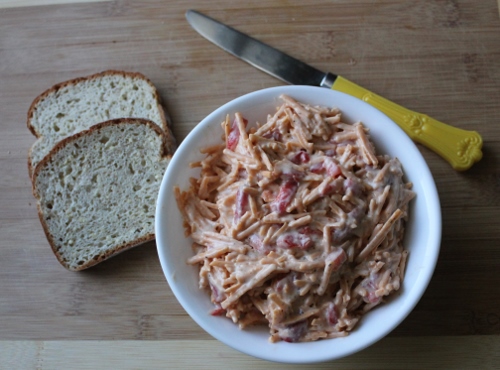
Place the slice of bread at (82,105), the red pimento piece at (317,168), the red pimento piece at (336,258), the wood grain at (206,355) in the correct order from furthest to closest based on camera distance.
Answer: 1. the slice of bread at (82,105)
2. the wood grain at (206,355)
3. the red pimento piece at (317,168)
4. the red pimento piece at (336,258)

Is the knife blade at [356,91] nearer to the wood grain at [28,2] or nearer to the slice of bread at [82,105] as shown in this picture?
the slice of bread at [82,105]

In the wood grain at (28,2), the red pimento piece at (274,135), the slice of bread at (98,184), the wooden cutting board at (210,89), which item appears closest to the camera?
the red pimento piece at (274,135)

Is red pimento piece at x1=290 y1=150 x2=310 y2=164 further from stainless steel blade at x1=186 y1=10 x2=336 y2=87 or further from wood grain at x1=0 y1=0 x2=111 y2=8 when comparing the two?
wood grain at x1=0 y1=0 x2=111 y2=8

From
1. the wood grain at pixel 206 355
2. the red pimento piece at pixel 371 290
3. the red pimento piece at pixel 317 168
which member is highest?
the red pimento piece at pixel 317 168

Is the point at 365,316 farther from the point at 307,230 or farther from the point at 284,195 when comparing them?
the point at 284,195

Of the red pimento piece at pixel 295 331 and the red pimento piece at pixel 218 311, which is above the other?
the red pimento piece at pixel 295 331

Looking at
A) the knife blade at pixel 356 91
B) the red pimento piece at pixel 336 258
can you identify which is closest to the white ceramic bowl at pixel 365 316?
the red pimento piece at pixel 336 258

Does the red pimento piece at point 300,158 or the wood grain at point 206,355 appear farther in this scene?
the wood grain at point 206,355

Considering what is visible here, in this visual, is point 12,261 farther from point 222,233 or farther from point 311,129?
point 311,129
